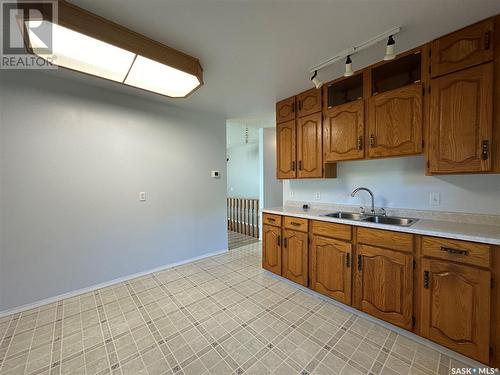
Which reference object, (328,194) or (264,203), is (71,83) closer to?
(328,194)

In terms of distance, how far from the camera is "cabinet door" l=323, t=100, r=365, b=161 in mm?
2129

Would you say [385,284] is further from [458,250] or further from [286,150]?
[286,150]

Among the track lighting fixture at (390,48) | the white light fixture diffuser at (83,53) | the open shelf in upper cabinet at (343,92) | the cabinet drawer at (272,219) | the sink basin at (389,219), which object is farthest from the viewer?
the cabinet drawer at (272,219)

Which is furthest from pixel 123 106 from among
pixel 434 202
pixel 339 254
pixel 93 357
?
pixel 434 202

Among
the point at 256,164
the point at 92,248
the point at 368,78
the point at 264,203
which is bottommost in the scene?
the point at 92,248

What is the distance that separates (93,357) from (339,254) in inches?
87.8

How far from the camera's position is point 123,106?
266 cm

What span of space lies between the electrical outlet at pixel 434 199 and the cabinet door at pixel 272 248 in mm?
1602

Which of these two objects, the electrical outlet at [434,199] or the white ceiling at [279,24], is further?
the electrical outlet at [434,199]

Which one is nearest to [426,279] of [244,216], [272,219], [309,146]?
[272,219]

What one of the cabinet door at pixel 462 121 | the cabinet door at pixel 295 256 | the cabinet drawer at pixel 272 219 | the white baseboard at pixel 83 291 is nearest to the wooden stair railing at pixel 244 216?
the white baseboard at pixel 83 291

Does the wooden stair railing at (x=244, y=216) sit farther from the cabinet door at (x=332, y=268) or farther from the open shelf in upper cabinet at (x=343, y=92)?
the open shelf in upper cabinet at (x=343, y=92)

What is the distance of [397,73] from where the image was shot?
2.08 m

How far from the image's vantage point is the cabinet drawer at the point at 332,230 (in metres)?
2.00
